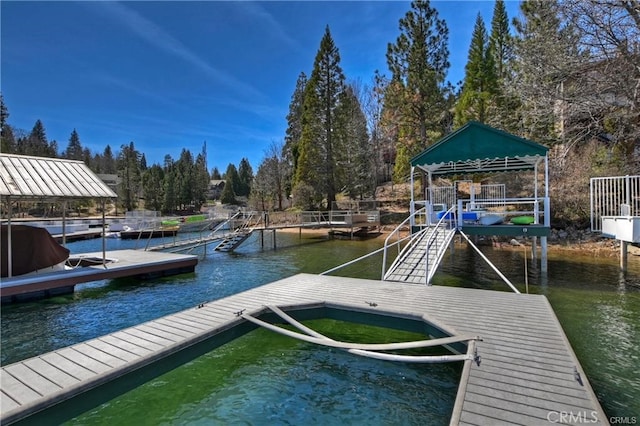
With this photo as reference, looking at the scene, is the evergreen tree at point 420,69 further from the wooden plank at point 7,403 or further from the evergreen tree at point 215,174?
the evergreen tree at point 215,174

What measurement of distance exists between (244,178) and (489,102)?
53624 mm

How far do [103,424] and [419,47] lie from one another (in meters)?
25.3

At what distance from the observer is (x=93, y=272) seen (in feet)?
32.0

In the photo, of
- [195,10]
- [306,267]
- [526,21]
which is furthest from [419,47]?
[306,267]

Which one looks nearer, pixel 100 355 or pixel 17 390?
pixel 17 390

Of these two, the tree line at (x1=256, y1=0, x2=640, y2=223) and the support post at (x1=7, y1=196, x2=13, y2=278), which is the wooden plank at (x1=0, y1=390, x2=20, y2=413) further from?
the tree line at (x1=256, y1=0, x2=640, y2=223)

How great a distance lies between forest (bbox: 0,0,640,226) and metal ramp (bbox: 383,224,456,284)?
26.8 ft

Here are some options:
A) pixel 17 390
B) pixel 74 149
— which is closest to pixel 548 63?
pixel 17 390

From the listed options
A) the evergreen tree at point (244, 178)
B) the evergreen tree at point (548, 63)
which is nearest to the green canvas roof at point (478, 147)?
the evergreen tree at point (548, 63)

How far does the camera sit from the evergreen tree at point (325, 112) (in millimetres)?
30766

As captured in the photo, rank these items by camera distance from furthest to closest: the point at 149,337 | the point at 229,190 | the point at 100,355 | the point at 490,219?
the point at 229,190 → the point at 490,219 → the point at 149,337 → the point at 100,355

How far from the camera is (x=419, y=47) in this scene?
23.4 m

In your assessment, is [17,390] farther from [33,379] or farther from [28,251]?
[28,251]

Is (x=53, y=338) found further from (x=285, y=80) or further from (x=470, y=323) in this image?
(x=285, y=80)
